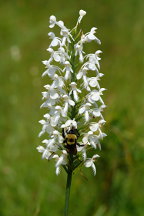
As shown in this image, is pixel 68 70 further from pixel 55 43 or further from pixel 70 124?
pixel 70 124

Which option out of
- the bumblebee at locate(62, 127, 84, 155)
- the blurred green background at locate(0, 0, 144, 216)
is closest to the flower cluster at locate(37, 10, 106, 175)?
the bumblebee at locate(62, 127, 84, 155)

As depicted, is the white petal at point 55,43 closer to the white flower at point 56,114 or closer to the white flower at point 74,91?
the white flower at point 74,91

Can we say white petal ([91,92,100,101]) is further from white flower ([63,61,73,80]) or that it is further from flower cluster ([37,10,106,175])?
white flower ([63,61,73,80])

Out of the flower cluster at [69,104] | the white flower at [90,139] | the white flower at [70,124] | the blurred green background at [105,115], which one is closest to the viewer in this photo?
the white flower at [70,124]

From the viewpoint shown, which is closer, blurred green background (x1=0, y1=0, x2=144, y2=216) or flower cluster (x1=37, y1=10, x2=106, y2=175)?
flower cluster (x1=37, y1=10, x2=106, y2=175)

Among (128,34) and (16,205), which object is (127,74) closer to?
(128,34)

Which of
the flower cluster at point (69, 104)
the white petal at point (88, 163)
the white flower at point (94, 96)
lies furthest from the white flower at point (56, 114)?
the white petal at point (88, 163)

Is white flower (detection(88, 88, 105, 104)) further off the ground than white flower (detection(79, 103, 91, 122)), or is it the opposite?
white flower (detection(88, 88, 105, 104))

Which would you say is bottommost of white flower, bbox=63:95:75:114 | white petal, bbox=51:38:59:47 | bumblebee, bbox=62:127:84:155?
bumblebee, bbox=62:127:84:155
